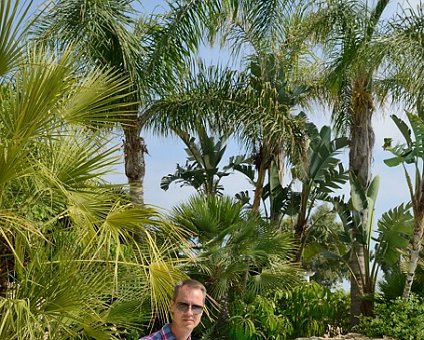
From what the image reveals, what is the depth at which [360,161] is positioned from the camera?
15.1 metres

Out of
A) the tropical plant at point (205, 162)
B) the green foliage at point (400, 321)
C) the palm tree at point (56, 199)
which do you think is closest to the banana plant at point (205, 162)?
the tropical plant at point (205, 162)

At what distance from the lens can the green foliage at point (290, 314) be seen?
12688mm

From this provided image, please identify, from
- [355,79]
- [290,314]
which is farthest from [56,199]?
[355,79]

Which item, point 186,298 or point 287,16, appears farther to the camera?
point 287,16

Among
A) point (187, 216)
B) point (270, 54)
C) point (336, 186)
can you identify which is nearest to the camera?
point (187, 216)

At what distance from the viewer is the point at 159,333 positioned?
10.2ft

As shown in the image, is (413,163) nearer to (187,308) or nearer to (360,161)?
(360,161)

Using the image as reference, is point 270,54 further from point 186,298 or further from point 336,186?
point 186,298

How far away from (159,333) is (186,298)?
194 mm

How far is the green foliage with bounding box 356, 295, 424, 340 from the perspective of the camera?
41.9 ft

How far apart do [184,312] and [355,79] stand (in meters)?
12.3

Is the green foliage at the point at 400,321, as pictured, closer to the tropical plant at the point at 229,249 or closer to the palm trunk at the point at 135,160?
the tropical plant at the point at 229,249

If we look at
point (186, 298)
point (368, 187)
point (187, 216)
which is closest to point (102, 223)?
point (186, 298)

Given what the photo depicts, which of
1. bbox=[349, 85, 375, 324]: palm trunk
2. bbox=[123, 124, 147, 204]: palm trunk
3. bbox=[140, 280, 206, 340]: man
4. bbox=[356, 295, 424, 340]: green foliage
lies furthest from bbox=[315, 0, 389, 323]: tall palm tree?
bbox=[140, 280, 206, 340]: man
